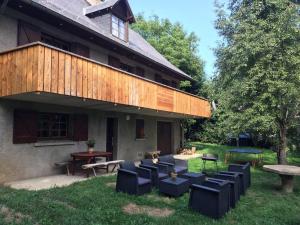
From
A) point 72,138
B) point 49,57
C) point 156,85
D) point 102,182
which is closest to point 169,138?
point 156,85

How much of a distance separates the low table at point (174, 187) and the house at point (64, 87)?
141 inches

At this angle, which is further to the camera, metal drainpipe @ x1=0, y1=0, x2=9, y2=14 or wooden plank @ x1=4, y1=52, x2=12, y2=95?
metal drainpipe @ x1=0, y1=0, x2=9, y2=14

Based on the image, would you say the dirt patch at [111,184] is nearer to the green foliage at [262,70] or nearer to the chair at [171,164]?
the chair at [171,164]

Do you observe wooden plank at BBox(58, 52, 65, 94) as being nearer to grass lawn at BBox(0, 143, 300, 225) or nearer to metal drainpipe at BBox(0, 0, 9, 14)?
metal drainpipe at BBox(0, 0, 9, 14)

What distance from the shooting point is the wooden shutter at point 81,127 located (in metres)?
11.4

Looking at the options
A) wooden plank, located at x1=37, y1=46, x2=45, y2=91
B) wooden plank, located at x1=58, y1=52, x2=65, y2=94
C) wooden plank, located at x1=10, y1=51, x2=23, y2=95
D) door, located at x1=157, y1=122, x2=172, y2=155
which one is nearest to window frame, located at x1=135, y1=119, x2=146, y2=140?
door, located at x1=157, y1=122, x2=172, y2=155

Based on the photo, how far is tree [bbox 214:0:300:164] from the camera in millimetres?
11625

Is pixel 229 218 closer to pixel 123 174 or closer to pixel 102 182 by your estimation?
pixel 123 174

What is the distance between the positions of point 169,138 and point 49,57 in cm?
1400

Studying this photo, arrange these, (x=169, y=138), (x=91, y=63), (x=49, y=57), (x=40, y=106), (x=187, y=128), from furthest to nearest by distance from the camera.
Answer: (x=187, y=128)
(x=169, y=138)
(x=40, y=106)
(x=91, y=63)
(x=49, y=57)

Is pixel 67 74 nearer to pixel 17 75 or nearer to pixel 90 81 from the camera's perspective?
pixel 90 81

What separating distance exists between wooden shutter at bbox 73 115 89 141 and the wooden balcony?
2.19 m

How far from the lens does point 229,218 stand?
20.1 feet

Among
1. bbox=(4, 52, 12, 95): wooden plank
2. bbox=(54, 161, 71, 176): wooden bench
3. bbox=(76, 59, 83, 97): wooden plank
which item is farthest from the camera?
bbox=(54, 161, 71, 176): wooden bench
